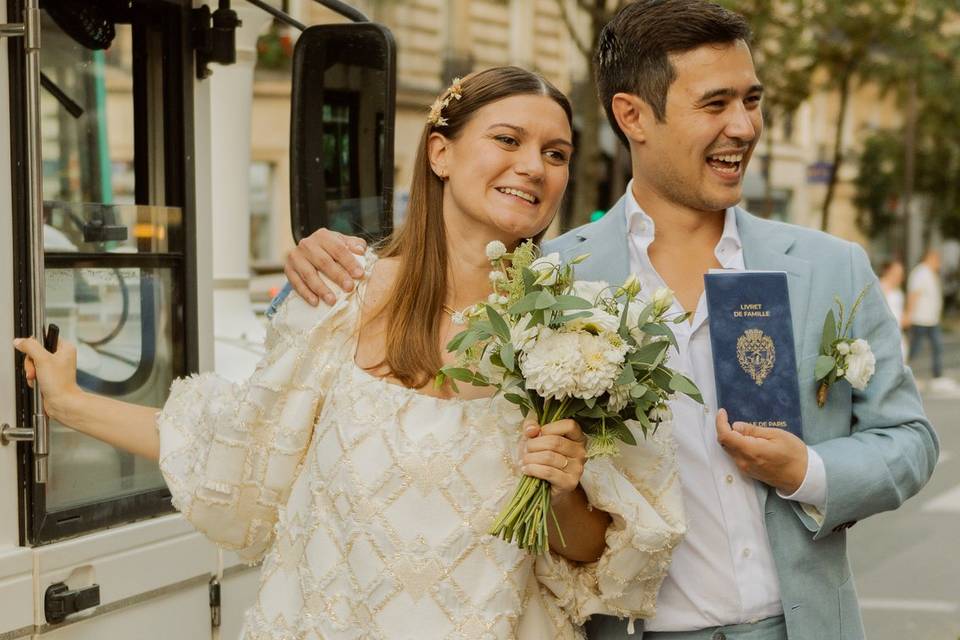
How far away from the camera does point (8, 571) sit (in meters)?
2.42

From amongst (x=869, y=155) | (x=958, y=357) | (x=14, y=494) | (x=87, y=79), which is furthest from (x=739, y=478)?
(x=869, y=155)

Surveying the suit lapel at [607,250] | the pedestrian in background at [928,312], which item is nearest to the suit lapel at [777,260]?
the suit lapel at [607,250]

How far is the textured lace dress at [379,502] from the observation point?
8.25 feet

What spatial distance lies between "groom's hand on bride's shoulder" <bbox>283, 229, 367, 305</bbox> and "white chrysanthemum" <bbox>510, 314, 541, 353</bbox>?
1.57 feet

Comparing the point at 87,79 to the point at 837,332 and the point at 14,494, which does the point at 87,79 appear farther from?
the point at 837,332

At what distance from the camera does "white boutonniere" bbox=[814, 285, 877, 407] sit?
2670mm

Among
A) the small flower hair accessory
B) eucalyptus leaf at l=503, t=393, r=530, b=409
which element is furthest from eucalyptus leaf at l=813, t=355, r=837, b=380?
the small flower hair accessory

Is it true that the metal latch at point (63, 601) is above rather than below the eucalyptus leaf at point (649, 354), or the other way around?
below

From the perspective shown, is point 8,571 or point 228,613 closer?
point 8,571

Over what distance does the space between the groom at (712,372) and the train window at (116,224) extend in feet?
1.29

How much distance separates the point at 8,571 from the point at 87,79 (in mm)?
1079

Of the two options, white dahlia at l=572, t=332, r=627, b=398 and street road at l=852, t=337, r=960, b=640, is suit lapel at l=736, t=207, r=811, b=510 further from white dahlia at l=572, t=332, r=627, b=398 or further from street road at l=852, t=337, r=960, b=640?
street road at l=852, t=337, r=960, b=640

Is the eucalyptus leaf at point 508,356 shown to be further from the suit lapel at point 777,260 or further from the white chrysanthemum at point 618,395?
the suit lapel at point 777,260

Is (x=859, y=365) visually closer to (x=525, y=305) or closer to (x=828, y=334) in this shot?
(x=828, y=334)
